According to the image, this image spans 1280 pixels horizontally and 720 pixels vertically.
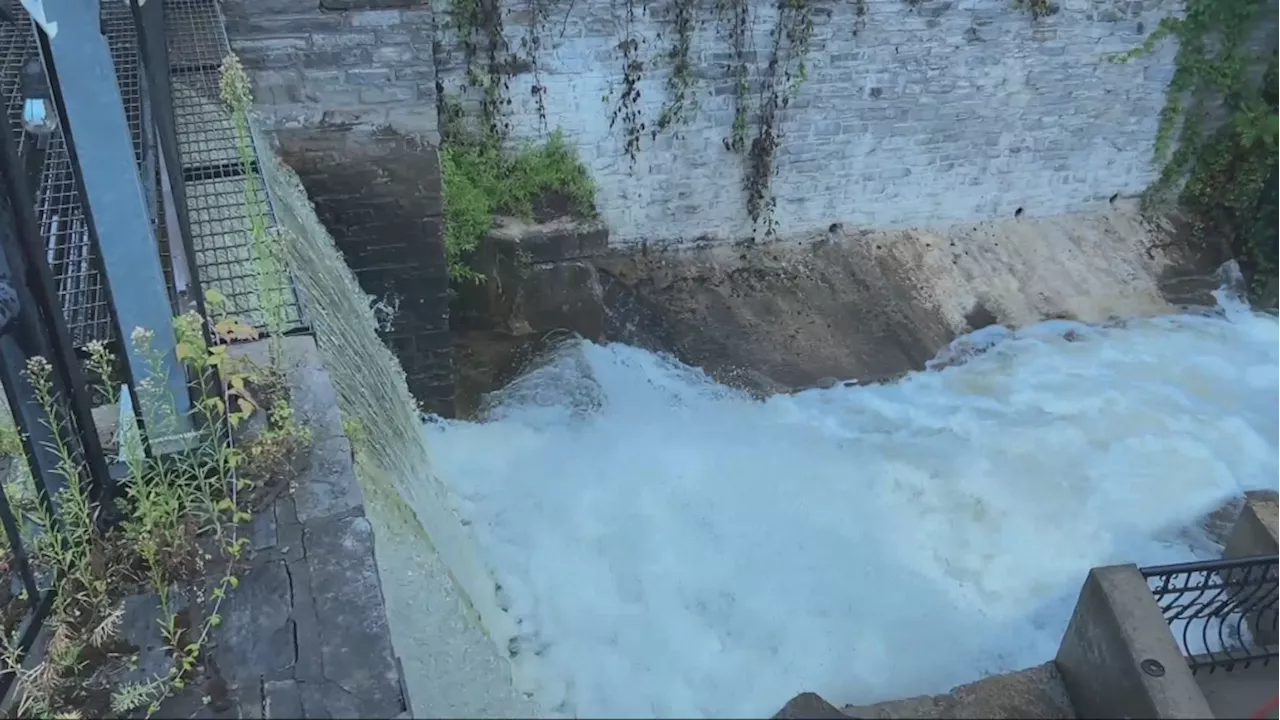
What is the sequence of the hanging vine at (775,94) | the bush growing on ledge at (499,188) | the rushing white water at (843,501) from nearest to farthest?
1. the rushing white water at (843,501)
2. the bush growing on ledge at (499,188)
3. the hanging vine at (775,94)

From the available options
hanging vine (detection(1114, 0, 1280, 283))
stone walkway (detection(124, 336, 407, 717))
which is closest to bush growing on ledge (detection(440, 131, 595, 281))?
stone walkway (detection(124, 336, 407, 717))

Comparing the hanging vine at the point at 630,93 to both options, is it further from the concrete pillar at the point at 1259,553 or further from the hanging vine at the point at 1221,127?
the concrete pillar at the point at 1259,553

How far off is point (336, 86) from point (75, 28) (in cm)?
298

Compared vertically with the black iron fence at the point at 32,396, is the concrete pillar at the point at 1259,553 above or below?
below

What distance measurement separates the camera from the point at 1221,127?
7.69 metres

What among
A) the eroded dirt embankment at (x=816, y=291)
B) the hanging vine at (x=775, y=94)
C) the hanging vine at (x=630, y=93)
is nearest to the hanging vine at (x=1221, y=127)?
the eroded dirt embankment at (x=816, y=291)

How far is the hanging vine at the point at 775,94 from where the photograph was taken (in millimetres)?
6449

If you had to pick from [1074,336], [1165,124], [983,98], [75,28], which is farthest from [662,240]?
[75,28]

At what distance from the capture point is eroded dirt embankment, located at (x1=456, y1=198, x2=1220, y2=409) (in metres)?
6.52

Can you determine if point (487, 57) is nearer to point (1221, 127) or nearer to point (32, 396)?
point (32, 396)

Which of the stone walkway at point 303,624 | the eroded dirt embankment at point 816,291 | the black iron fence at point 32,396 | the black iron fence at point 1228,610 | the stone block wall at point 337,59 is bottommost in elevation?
the black iron fence at point 1228,610

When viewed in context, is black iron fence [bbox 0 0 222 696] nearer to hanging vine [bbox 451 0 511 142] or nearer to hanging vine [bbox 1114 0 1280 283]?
hanging vine [bbox 451 0 511 142]

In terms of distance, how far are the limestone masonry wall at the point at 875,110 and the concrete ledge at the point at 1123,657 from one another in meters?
4.05

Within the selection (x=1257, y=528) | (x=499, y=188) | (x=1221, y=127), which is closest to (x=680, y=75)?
(x=499, y=188)
